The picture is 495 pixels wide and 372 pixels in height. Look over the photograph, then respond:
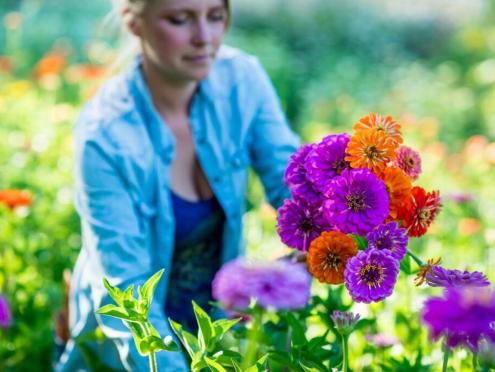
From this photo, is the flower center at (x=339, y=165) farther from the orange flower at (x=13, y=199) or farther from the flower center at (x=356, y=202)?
the orange flower at (x=13, y=199)

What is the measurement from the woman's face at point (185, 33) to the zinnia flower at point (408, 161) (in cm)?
69

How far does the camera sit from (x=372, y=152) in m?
1.12

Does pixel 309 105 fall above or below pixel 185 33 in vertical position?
below

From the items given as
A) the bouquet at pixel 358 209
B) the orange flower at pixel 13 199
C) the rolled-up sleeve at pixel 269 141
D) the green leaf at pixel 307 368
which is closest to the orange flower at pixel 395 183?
the bouquet at pixel 358 209

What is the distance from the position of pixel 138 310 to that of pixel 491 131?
353 cm

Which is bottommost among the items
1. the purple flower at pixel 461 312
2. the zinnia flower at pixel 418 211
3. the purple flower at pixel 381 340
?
the purple flower at pixel 381 340

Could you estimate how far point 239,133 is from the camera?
200 centimetres

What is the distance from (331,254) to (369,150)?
0.48 ft

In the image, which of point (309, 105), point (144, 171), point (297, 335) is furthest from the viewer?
point (309, 105)

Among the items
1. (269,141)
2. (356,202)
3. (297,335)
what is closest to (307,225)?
(356,202)

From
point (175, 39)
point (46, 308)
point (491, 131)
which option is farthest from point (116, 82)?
point (491, 131)

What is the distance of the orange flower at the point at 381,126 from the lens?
1.14 meters

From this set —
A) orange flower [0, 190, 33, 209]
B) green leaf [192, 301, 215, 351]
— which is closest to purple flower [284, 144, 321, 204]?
green leaf [192, 301, 215, 351]

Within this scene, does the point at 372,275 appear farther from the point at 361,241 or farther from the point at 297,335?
the point at 297,335
